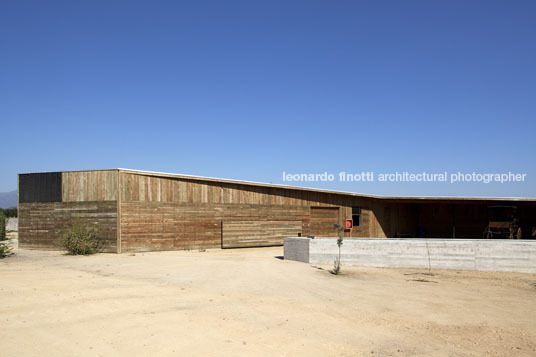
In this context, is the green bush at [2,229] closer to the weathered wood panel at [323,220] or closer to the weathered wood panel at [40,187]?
the weathered wood panel at [40,187]

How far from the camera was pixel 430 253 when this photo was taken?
15.3m

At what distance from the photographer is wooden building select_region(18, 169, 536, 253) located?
18.4 m

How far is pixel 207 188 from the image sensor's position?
21.5 m

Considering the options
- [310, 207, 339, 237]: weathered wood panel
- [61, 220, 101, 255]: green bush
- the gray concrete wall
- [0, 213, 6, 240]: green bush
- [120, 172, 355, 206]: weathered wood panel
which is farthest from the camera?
[310, 207, 339, 237]: weathered wood panel

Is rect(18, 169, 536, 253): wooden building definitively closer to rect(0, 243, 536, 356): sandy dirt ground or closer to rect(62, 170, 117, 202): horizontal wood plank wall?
rect(62, 170, 117, 202): horizontal wood plank wall

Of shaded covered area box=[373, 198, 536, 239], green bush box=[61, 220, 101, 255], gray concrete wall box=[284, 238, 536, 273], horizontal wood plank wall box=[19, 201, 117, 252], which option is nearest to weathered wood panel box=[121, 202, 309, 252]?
horizontal wood plank wall box=[19, 201, 117, 252]

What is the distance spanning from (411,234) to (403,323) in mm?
27026

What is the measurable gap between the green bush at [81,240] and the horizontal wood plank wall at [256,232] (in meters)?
6.41

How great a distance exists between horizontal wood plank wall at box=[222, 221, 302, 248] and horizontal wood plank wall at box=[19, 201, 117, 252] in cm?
595

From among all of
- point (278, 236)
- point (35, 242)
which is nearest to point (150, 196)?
point (35, 242)

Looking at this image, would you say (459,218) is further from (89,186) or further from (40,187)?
(40,187)

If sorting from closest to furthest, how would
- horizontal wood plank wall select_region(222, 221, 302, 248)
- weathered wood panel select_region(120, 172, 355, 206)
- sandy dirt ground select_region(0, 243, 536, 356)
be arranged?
sandy dirt ground select_region(0, 243, 536, 356) < weathered wood panel select_region(120, 172, 355, 206) < horizontal wood plank wall select_region(222, 221, 302, 248)

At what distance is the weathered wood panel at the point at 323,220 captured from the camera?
26.8 m

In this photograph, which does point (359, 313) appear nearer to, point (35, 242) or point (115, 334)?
point (115, 334)
